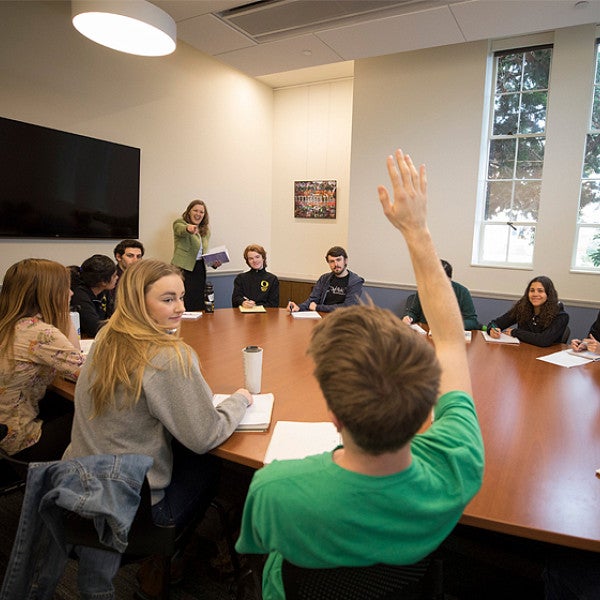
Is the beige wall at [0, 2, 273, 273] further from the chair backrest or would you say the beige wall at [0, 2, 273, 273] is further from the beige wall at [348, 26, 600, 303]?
the chair backrest

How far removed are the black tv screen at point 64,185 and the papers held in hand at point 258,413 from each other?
2.79 m

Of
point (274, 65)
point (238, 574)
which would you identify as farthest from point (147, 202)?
point (238, 574)

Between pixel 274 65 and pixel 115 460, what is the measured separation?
178 inches

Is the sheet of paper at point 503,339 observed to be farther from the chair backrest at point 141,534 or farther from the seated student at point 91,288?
the seated student at point 91,288

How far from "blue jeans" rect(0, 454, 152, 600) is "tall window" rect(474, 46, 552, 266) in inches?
171

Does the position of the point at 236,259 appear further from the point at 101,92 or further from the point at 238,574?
the point at 238,574

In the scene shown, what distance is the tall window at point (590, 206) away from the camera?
158 inches

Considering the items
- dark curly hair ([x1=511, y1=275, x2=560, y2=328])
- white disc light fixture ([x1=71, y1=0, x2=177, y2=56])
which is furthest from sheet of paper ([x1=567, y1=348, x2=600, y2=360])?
white disc light fixture ([x1=71, y1=0, x2=177, y2=56])

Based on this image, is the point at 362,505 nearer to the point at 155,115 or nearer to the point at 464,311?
the point at 464,311

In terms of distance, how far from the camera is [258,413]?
1470 millimetres

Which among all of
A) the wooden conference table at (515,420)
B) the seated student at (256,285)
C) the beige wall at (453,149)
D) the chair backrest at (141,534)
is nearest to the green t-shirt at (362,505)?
the wooden conference table at (515,420)

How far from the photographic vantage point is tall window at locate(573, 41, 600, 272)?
4.01 metres

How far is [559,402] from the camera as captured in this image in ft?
5.66

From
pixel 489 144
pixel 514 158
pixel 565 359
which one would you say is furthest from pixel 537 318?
pixel 489 144
